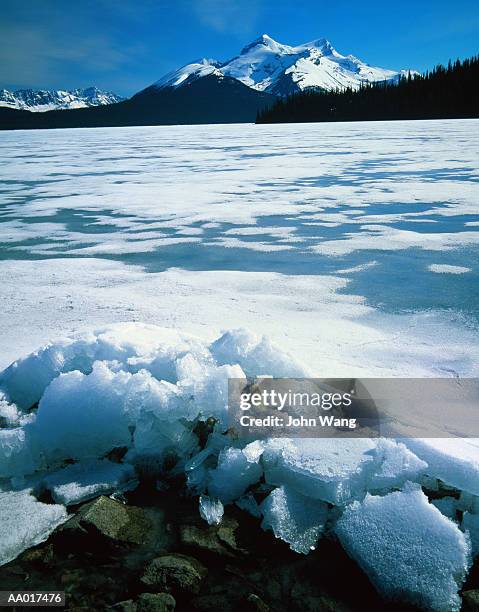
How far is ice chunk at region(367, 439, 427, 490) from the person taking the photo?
1.37 meters

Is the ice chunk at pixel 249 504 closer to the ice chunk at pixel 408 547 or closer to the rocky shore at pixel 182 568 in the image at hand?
the rocky shore at pixel 182 568

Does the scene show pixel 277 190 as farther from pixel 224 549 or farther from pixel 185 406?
pixel 224 549

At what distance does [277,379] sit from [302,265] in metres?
1.77

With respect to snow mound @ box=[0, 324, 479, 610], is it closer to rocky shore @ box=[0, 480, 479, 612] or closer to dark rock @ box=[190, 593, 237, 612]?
rocky shore @ box=[0, 480, 479, 612]

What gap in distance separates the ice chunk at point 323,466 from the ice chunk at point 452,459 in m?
0.15

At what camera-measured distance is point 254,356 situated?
1.82 metres

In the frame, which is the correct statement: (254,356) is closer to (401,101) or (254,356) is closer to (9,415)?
(9,415)

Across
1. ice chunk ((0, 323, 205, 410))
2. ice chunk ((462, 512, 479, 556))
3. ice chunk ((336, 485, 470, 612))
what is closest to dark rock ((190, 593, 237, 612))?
ice chunk ((336, 485, 470, 612))

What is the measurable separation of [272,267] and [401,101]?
222 ft

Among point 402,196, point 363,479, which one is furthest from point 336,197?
point 363,479

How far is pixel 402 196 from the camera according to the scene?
595cm

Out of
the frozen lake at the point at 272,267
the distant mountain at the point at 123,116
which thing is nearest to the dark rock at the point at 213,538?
the frozen lake at the point at 272,267

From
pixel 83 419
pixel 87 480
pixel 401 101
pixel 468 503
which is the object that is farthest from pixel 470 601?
pixel 401 101

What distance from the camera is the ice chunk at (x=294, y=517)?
128 centimetres
